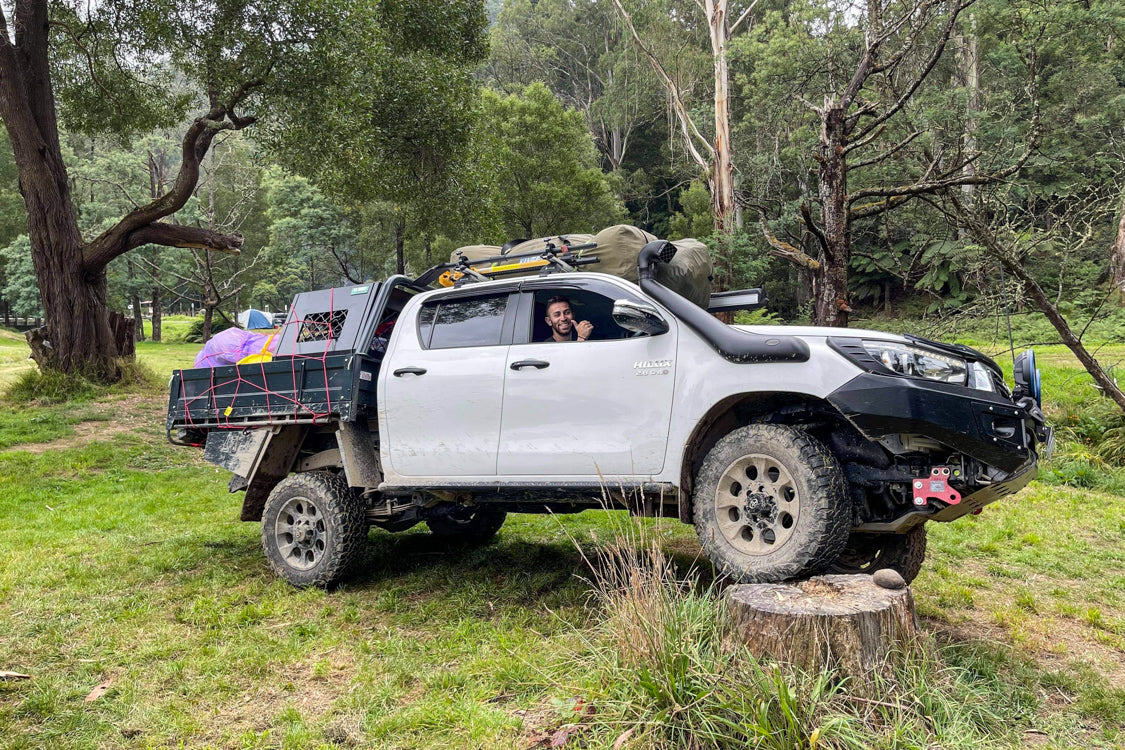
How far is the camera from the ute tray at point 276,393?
17.6 feet

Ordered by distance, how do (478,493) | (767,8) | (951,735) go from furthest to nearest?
(767,8), (478,493), (951,735)

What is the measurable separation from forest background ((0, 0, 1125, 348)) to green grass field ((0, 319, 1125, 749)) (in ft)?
13.0

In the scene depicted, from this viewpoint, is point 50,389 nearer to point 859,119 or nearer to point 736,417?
point 736,417

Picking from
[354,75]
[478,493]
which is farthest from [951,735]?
[354,75]

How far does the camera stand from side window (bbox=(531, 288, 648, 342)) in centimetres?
479

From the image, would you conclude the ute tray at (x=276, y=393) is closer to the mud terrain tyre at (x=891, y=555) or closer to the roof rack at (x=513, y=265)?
the roof rack at (x=513, y=265)

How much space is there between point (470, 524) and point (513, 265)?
2.49m

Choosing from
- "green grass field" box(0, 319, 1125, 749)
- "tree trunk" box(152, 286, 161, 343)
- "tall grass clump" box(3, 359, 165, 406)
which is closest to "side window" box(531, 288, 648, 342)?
"green grass field" box(0, 319, 1125, 749)

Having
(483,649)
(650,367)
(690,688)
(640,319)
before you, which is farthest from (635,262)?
(690,688)

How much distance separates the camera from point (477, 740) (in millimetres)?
3158

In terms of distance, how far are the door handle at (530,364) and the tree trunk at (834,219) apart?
488cm

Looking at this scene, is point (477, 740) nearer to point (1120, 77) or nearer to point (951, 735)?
point (951, 735)

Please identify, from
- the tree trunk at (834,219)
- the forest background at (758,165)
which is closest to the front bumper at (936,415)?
the forest background at (758,165)

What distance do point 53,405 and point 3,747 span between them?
11541mm
